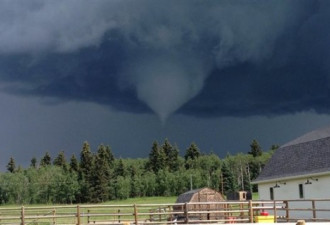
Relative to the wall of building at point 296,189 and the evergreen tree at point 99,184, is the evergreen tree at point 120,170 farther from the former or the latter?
the wall of building at point 296,189

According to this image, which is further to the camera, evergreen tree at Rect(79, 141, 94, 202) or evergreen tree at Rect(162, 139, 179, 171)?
evergreen tree at Rect(162, 139, 179, 171)

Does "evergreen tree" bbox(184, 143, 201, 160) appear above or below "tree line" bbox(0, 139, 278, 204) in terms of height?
above

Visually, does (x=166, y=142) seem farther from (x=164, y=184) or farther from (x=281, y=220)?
(x=281, y=220)

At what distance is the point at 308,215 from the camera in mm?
33969

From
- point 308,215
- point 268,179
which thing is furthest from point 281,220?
point 268,179

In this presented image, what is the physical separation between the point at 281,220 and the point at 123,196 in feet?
296

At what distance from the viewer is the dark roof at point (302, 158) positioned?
3512cm

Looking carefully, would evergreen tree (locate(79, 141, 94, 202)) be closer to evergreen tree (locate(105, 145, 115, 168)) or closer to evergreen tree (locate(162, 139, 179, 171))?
evergreen tree (locate(105, 145, 115, 168))

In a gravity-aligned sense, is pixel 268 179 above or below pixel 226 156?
below

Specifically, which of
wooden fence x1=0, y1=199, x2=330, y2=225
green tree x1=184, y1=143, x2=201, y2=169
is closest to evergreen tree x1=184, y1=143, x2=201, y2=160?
green tree x1=184, y1=143, x2=201, y2=169

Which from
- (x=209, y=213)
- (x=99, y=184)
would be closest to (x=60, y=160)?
(x=99, y=184)

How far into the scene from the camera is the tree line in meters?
118

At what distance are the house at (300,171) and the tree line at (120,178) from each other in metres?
69.2

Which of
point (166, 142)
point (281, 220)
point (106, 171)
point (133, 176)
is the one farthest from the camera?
point (166, 142)
